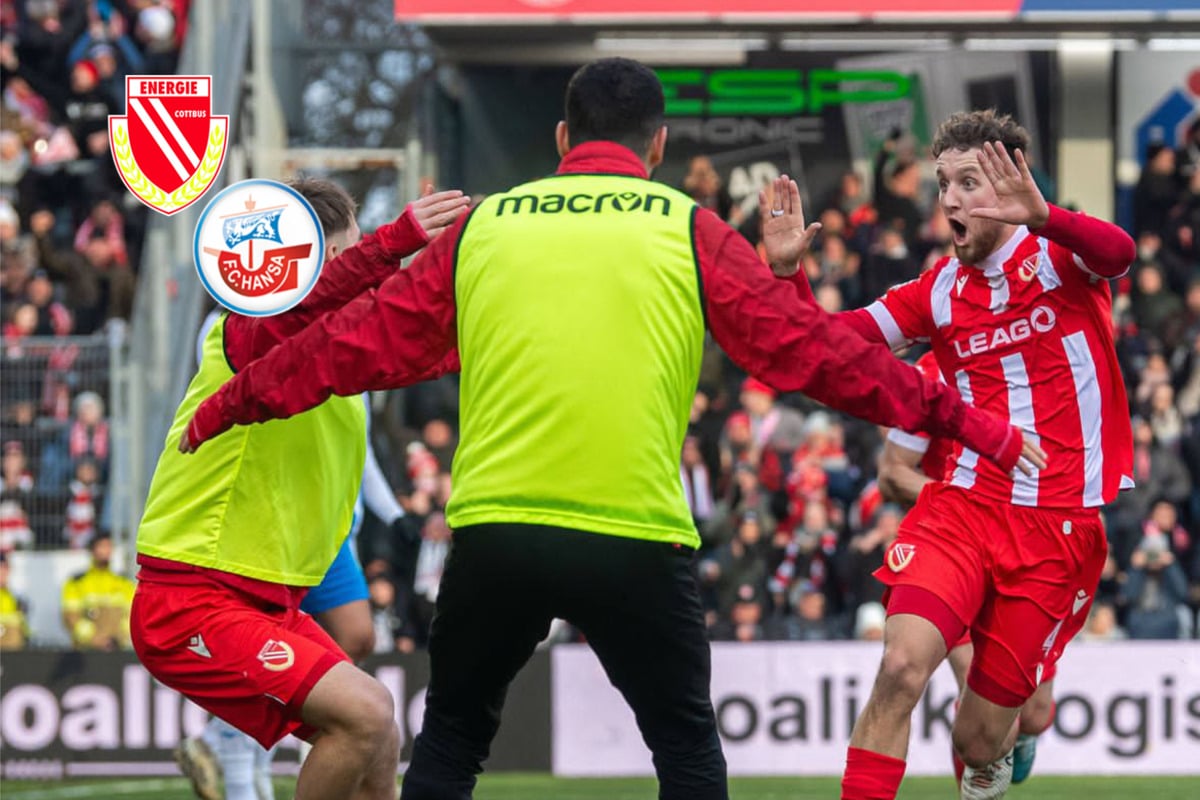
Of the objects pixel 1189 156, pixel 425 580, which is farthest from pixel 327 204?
pixel 1189 156

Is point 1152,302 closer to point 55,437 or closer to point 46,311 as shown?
point 55,437

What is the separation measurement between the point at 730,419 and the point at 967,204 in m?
9.41

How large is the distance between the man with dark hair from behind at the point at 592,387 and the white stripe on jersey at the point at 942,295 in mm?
1726

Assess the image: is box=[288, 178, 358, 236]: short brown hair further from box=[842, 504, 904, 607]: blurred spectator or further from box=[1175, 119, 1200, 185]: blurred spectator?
box=[1175, 119, 1200, 185]: blurred spectator

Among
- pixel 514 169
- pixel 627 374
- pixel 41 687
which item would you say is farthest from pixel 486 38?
pixel 627 374

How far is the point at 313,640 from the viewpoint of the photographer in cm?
652

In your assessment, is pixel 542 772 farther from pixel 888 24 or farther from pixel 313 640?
pixel 888 24

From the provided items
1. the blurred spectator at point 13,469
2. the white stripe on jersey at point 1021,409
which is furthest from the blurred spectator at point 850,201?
the white stripe on jersey at point 1021,409

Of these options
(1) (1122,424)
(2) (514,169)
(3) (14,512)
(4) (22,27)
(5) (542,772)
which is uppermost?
(4) (22,27)

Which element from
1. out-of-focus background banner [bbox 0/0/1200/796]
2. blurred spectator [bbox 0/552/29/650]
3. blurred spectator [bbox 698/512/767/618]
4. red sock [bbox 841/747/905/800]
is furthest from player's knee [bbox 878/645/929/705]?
blurred spectator [bbox 0/552/29/650]

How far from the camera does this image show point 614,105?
5.45m

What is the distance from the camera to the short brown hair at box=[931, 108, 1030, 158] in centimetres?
703

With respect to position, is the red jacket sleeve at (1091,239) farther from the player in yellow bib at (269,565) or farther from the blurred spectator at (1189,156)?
the blurred spectator at (1189,156)

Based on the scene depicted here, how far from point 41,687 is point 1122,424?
8.26 metres
